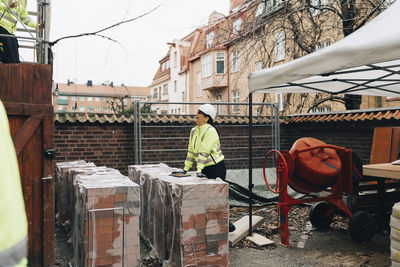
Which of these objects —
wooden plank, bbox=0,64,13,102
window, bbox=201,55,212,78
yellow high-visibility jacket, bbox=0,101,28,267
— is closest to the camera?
yellow high-visibility jacket, bbox=0,101,28,267

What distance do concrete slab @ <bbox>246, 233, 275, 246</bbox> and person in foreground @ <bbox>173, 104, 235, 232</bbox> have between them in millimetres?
310

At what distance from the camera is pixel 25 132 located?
3734 millimetres

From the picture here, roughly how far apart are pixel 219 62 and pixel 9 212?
27.2 m

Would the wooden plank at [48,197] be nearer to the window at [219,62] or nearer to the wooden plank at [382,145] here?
the wooden plank at [382,145]

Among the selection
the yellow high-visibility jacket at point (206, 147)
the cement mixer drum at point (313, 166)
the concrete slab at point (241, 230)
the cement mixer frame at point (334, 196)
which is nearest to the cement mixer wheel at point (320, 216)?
the cement mixer frame at point (334, 196)

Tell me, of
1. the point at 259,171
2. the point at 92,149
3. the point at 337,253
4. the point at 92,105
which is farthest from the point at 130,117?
the point at 92,105

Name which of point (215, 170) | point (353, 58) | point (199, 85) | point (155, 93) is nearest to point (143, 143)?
point (215, 170)

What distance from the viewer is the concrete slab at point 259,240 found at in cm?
511

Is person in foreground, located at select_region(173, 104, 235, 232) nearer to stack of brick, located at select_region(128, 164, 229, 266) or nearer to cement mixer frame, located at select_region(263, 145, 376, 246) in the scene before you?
cement mixer frame, located at select_region(263, 145, 376, 246)

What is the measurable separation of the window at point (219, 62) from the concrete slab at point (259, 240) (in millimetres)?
22769

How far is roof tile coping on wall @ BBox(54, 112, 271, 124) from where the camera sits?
8391 mm

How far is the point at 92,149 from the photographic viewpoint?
28.4ft

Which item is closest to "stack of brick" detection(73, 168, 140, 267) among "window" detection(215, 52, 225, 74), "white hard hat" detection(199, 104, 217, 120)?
"white hard hat" detection(199, 104, 217, 120)

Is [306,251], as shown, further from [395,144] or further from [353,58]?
[395,144]
